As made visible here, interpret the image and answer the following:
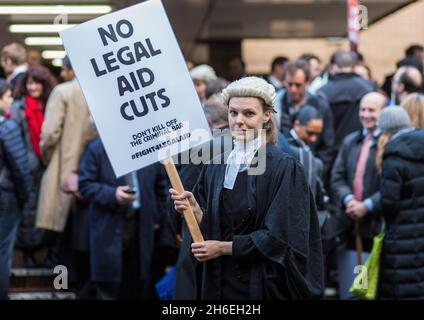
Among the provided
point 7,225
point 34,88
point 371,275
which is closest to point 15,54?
point 34,88

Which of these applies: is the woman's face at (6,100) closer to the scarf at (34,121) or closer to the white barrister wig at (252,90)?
the scarf at (34,121)

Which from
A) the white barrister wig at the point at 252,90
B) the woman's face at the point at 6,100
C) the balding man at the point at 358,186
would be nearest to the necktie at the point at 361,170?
the balding man at the point at 358,186

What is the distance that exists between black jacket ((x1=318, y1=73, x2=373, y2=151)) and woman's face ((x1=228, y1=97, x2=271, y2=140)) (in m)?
4.82

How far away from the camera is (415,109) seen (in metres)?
8.62

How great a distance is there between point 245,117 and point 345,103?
4963 millimetres

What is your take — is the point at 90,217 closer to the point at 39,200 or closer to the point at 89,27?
the point at 39,200

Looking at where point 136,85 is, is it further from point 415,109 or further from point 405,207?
point 415,109

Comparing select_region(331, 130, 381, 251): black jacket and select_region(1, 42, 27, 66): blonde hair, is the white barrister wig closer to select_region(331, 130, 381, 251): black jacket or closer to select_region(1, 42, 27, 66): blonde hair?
select_region(331, 130, 381, 251): black jacket

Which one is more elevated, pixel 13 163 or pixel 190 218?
pixel 13 163

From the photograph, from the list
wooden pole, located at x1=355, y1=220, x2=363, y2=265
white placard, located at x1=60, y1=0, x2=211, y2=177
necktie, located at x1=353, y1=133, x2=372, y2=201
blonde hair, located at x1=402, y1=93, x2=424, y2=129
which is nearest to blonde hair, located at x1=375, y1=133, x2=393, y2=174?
necktie, located at x1=353, y1=133, x2=372, y2=201

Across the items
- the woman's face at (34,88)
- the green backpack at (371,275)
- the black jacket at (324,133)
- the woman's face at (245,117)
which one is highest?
the woman's face at (34,88)

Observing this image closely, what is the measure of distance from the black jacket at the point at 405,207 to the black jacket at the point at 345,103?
2103 mm

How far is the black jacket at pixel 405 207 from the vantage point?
790cm

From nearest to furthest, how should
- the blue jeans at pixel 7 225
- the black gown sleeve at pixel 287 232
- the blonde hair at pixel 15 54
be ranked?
the black gown sleeve at pixel 287 232 < the blue jeans at pixel 7 225 < the blonde hair at pixel 15 54
